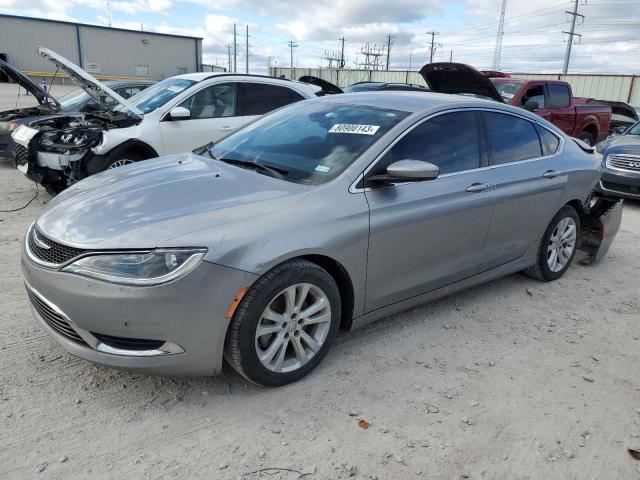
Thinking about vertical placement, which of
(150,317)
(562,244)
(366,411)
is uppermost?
(150,317)

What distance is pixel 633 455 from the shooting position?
101 inches

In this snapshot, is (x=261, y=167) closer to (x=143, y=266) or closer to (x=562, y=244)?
(x=143, y=266)

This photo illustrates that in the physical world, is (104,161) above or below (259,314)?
above

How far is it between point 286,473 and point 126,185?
1928 mm

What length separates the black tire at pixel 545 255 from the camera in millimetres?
4598

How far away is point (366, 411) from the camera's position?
2.79 meters

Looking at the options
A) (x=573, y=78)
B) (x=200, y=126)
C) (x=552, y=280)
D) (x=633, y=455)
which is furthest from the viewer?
(x=573, y=78)

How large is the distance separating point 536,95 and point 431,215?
8.59 m

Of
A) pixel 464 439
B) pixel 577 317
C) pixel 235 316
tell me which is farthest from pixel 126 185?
pixel 577 317

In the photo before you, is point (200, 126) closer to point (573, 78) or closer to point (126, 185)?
point (126, 185)

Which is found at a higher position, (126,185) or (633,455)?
(126,185)

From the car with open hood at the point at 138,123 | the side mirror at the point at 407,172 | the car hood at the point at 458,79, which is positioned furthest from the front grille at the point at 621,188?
the side mirror at the point at 407,172

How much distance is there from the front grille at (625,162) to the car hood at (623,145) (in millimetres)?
91

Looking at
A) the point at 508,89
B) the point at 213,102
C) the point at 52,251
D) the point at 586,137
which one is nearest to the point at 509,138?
the point at 52,251
